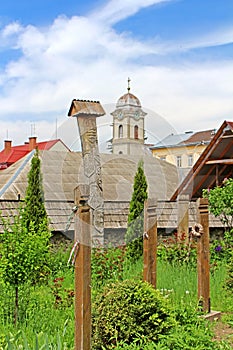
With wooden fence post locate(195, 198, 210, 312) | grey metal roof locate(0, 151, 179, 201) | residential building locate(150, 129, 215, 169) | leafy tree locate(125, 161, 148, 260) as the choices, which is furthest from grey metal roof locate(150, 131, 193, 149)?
grey metal roof locate(0, 151, 179, 201)

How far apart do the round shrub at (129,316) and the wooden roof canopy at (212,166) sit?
26.0 feet

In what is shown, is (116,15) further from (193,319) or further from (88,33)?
(193,319)

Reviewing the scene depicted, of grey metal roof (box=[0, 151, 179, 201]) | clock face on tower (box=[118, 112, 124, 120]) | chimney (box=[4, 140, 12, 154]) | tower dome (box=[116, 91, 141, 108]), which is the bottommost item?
clock face on tower (box=[118, 112, 124, 120])

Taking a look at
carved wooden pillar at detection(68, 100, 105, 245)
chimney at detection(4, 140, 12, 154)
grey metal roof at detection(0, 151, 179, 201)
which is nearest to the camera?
carved wooden pillar at detection(68, 100, 105, 245)

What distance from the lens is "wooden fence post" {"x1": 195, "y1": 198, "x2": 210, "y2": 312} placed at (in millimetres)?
5816

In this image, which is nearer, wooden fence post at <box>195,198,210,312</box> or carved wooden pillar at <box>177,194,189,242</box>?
wooden fence post at <box>195,198,210,312</box>

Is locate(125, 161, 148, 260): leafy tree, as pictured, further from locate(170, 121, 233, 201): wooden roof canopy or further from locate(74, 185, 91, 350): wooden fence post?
locate(74, 185, 91, 350): wooden fence post

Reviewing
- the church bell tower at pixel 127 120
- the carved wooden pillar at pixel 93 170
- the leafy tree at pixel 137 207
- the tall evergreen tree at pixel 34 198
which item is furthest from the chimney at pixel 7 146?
the church bell tower at pixel 127 120

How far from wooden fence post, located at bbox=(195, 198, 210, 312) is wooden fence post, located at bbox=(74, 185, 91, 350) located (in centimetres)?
233

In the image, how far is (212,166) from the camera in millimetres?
13500

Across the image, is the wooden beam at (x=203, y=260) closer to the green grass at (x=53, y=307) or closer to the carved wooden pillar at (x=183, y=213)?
the green grass at (x=53, y=307)

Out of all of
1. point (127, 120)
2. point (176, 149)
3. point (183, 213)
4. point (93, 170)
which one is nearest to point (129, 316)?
point (127, 120)

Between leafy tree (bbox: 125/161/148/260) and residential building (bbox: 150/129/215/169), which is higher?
residential building (bbox: 150/129/215/169)

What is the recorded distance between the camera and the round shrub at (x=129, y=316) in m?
3.90
